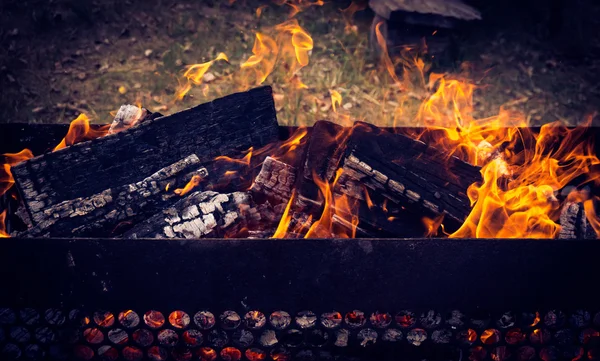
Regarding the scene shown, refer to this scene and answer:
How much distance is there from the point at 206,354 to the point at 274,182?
36.9 inches

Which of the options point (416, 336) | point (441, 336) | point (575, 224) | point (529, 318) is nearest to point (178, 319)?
point (416, 336)

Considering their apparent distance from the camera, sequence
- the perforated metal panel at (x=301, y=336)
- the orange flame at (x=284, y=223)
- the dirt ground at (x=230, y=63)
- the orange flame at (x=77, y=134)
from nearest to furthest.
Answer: the perforated metal panel at (x=301, y=336)
the orange flame at (x=284, y=223)
the orange flame at (x=77, y=134)
the dirt ground at (x=230, y=63)

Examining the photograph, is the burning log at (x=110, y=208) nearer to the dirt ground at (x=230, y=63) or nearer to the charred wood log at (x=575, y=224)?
the charred wood log at (x=575, y=224)

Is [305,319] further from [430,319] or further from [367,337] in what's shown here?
[430,319]

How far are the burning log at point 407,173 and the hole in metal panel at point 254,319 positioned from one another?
2.43 ft

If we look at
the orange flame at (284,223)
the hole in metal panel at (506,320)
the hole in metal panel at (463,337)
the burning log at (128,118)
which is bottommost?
the hole in metal panel at (463,337)

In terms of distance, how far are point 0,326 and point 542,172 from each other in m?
2.95

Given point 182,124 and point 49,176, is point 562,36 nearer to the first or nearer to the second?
point 182,124

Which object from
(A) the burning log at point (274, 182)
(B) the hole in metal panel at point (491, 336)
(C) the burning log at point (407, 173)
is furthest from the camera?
(A) the burning log at point (274, 182)

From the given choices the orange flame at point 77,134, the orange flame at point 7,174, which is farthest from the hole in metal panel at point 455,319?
the orange flame at point 7,174

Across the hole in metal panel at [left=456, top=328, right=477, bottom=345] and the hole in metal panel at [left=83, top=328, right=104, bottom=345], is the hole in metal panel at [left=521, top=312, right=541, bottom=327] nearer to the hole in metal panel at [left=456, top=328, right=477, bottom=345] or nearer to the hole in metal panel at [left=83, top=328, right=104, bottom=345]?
the hole in metal panel at [left=456, top=328, right=477, bottom=345]

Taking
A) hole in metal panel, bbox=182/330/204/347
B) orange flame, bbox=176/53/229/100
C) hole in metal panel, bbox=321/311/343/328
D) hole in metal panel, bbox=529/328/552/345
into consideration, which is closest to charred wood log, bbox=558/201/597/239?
hole in metal panel, bbox=529/328/552/345

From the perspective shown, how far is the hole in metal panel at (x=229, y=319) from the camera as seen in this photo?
246cm

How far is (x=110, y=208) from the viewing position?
2771 millimetres
